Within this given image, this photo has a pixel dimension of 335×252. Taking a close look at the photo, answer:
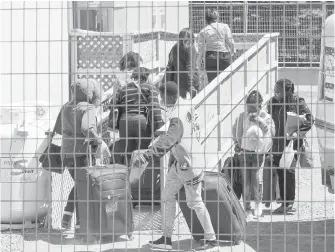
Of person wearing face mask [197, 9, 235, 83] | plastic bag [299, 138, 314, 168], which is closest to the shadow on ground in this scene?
plastic bag [299, 138, 314, 168]

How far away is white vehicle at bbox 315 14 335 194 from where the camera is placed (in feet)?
25.6

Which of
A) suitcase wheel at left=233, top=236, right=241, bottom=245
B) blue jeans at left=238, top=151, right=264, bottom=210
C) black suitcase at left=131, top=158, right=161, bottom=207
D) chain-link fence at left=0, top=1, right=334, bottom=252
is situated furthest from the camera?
black suitcase at left=131, top=158, right=161, bottom=207

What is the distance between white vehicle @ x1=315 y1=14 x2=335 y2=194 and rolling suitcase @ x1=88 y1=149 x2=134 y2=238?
5.67 feet

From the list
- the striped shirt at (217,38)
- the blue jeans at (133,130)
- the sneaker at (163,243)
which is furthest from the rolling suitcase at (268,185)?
the sneaker at (163,243)

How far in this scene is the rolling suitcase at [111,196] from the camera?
27.2 ft

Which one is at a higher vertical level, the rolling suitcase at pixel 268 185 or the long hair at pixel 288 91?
the long hair at pixel 288 91

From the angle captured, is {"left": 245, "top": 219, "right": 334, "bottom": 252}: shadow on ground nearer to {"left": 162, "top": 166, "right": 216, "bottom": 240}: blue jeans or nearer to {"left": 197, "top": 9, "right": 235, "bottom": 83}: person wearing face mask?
{"left": 162, "top": 166, "right": 216, "bottom": 240}: blue jeans

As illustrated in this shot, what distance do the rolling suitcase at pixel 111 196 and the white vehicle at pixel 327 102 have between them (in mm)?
1728

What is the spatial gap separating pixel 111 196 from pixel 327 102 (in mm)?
2106

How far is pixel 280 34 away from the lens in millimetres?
6965

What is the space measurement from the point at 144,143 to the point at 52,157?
142 centimetres

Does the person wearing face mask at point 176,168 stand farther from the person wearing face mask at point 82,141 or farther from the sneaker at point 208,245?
the person wearing face mask at point 82,141

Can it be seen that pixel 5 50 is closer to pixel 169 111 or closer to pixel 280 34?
pixel 169 111

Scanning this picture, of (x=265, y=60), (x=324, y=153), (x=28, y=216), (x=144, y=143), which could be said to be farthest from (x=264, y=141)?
(x=265, y=60)
